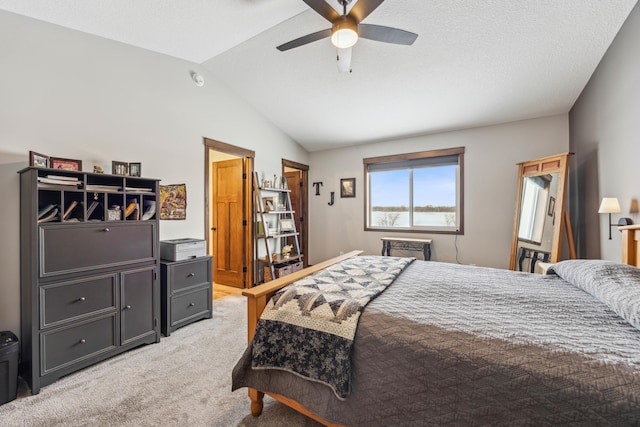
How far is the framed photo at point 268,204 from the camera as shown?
14.5 feet

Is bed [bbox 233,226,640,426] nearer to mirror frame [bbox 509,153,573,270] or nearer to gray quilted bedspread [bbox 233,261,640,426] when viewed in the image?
gray quilted bedspread [bbox 233,261,640,426]

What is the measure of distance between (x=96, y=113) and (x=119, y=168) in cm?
59

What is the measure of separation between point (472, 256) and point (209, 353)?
384 centimetres

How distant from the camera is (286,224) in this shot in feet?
15.6

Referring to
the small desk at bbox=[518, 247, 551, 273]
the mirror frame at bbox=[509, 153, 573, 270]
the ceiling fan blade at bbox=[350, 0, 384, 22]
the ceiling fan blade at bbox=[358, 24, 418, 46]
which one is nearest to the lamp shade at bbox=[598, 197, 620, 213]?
the mirror frame at bbox=[509, 153, 573, 270]

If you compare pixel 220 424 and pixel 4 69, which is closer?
pixel 220 424

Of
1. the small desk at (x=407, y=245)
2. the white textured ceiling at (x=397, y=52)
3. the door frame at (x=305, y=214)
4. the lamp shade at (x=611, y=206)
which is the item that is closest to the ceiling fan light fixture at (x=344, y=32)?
the white textured ceiling at (x=397, y=52)

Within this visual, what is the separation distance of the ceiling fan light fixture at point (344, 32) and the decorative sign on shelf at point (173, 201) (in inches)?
95.4

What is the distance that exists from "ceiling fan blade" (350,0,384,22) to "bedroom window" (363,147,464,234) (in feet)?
9.94

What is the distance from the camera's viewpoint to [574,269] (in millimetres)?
1764

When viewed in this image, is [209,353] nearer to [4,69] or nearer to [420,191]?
[4,69]

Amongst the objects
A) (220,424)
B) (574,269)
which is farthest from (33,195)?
(574,269)

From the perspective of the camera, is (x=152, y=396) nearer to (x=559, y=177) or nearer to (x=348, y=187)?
(x=348, y=187)

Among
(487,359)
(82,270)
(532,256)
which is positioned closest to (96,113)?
(82,270)
